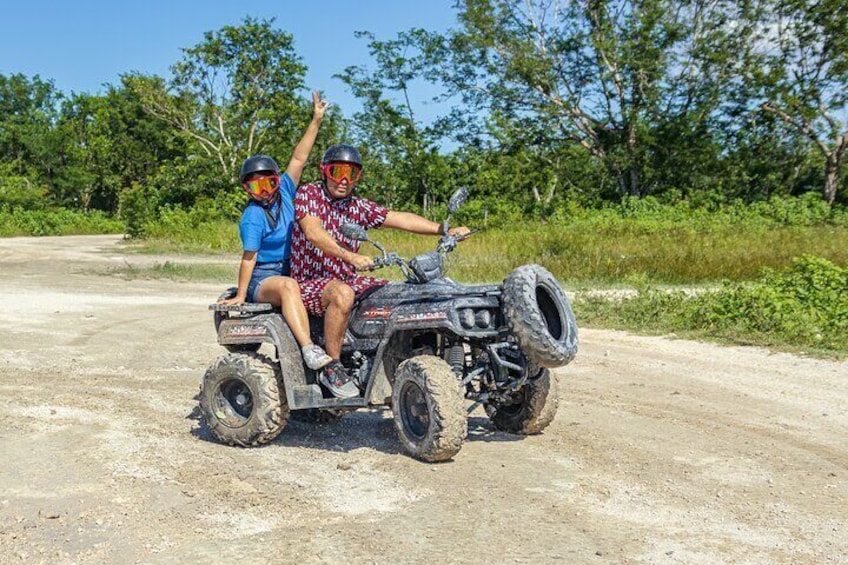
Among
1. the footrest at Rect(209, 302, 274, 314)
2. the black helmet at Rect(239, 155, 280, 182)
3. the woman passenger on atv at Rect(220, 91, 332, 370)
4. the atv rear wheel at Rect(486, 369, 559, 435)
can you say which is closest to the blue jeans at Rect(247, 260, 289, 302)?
the woman passenger on atv at Rect(220, 91, 332, 370)

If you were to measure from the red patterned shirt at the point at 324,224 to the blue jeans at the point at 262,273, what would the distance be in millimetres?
109

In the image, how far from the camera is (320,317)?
7.06 m

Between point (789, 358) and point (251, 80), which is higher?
point (251, 80)

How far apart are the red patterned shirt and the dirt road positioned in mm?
1235

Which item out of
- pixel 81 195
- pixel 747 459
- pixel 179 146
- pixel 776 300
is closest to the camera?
pixel 747 459

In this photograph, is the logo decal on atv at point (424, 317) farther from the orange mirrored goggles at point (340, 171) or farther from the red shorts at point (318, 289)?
the orange mirrored goggles at point (340, 171)

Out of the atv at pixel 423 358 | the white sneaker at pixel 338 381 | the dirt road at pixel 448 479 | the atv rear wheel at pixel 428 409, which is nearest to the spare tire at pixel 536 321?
the atv at pixel 423 358

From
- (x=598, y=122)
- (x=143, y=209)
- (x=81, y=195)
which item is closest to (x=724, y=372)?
(x=598, y=122)

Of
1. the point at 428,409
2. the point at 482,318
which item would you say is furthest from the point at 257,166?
the point at 428,409

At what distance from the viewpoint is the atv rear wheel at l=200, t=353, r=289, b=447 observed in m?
6.82

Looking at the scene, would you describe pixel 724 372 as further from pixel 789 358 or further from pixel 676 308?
pixel 676 308

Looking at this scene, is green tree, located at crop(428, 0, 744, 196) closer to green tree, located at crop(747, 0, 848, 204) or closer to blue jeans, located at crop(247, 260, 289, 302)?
green tree, located at crop(747, 0, 848, 204)

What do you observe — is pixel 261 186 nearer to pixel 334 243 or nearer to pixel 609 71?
pixel 334 243

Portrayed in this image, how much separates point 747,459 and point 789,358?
15.5 ft
